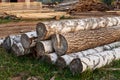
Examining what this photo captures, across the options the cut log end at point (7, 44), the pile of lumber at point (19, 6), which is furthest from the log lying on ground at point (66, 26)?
the pile of lumber at point (19, 6)

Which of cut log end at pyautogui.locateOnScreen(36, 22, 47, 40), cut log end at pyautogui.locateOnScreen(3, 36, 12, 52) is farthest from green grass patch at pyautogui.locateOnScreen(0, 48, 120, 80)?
cut log end at pyautogui.locateOnScreen(36, 22, 47, 40)

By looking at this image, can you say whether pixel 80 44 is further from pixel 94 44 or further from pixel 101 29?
pixel 101 29

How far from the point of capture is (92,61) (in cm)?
672

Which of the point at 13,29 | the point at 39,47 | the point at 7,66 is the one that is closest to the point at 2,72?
the point at 7,66

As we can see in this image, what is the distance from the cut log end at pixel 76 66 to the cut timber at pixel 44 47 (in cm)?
94

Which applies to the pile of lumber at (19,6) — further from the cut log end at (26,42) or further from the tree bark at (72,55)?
the tree bark at (72,55)

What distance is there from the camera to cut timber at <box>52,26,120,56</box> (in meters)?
7.21

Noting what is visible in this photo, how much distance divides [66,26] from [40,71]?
5.18 ft

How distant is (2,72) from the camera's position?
22.6 ft

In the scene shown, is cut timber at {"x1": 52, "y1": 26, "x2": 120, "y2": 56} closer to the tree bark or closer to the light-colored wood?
the tree bark

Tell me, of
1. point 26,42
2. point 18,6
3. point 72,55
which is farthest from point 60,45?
point 18,6

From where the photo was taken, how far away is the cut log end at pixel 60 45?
7.19 m

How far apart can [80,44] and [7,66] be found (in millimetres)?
1947

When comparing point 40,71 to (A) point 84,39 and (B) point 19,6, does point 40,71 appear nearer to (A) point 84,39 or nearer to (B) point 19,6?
(A) point 84,39
